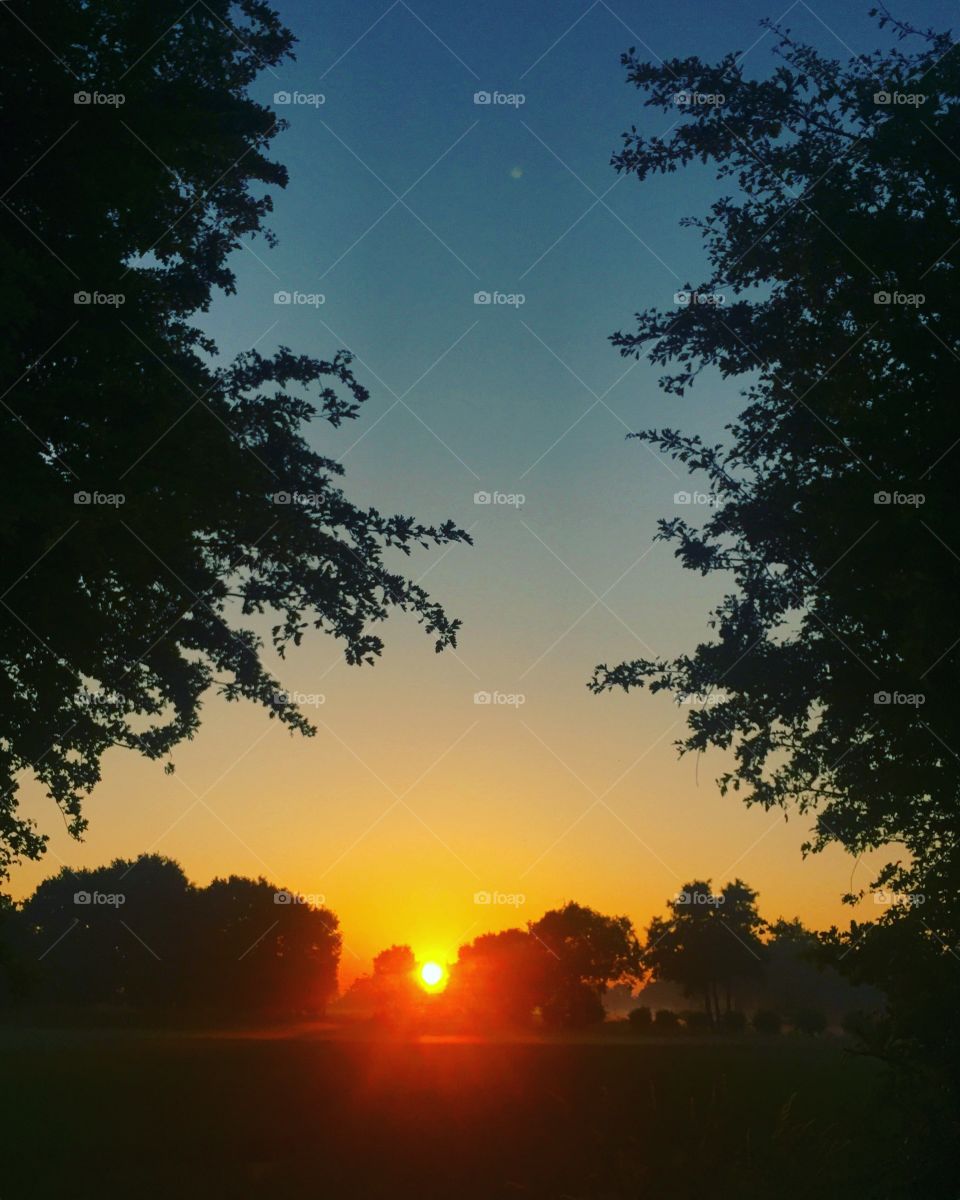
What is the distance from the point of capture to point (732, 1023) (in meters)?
92.9

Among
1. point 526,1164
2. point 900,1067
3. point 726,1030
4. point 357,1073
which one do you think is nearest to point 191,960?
point 726,1030

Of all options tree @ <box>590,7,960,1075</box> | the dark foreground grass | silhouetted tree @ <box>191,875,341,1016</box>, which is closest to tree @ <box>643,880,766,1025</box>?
silhouetted tree @ <box>191,875,341,1016</box>

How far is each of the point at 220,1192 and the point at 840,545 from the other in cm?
1306

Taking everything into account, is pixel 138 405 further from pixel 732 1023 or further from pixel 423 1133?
pixel 732 1023

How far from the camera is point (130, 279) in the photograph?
523 inches
